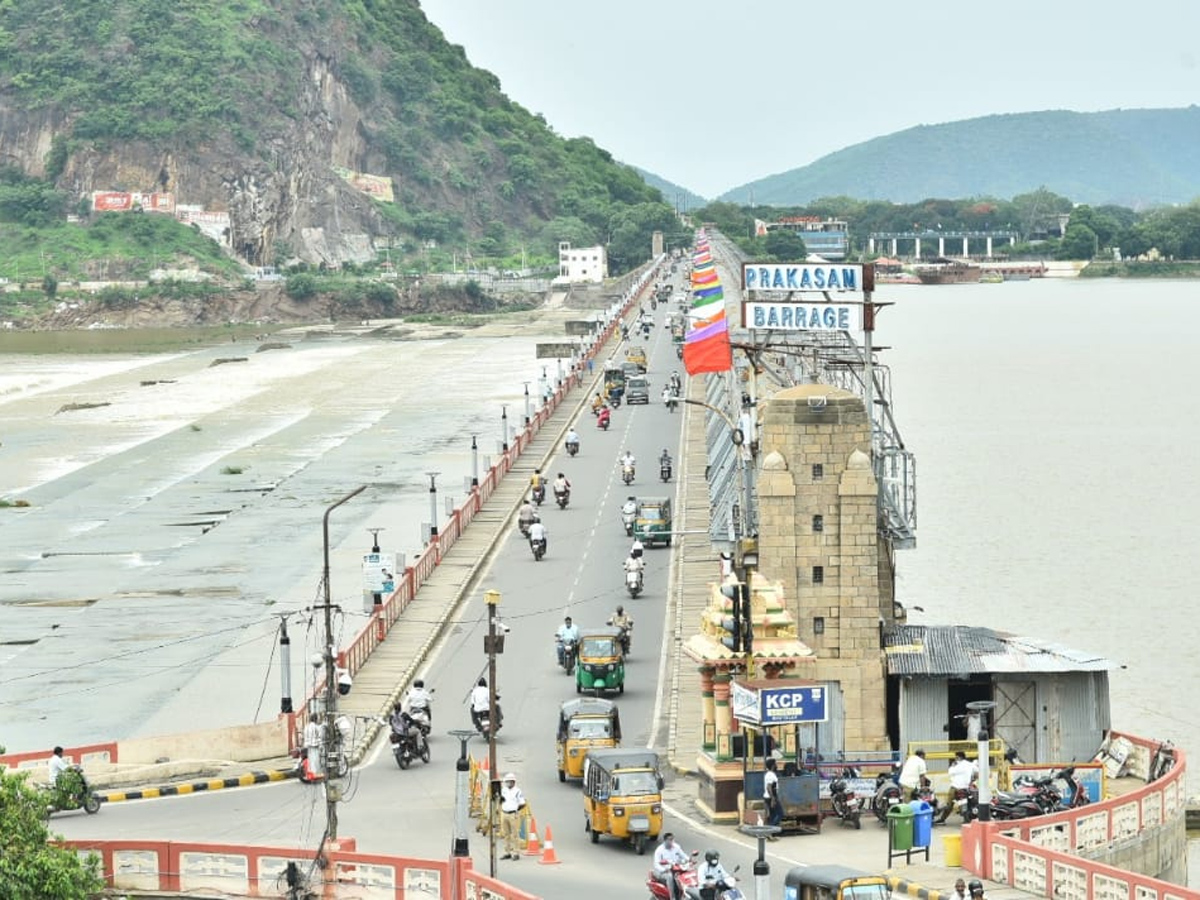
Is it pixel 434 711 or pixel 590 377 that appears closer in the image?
pixel 434 711

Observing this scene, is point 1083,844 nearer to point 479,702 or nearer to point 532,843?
point 532,843

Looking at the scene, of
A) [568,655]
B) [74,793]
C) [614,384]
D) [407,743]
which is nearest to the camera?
[74,793]

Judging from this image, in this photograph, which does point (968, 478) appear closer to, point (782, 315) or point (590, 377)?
point (590, 377)

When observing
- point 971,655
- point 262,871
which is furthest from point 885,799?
point 262,871

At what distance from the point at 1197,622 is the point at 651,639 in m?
20.6

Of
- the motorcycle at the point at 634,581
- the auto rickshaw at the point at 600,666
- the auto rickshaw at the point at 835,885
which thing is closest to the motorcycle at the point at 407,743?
the auto rickshaw at the point at 600,666

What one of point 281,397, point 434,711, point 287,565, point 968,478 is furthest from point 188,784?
point 281,397

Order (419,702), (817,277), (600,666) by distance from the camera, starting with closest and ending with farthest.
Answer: (419,702), (817,277), (600,666)

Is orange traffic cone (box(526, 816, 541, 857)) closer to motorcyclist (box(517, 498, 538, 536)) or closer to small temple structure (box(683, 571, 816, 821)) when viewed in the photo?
small temple structure (box(683, 571, 816, 821))

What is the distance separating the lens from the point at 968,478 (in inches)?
4139

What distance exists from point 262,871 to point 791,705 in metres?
8.60

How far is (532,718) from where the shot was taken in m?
43.8

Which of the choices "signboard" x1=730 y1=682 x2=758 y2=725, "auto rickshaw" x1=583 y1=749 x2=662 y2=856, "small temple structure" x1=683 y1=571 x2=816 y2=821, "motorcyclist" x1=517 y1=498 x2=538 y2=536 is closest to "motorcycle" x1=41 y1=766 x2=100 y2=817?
"auto rickshaw" x1=583 y1=749 x2=662 y2=856

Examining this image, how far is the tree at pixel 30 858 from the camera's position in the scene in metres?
25.4
